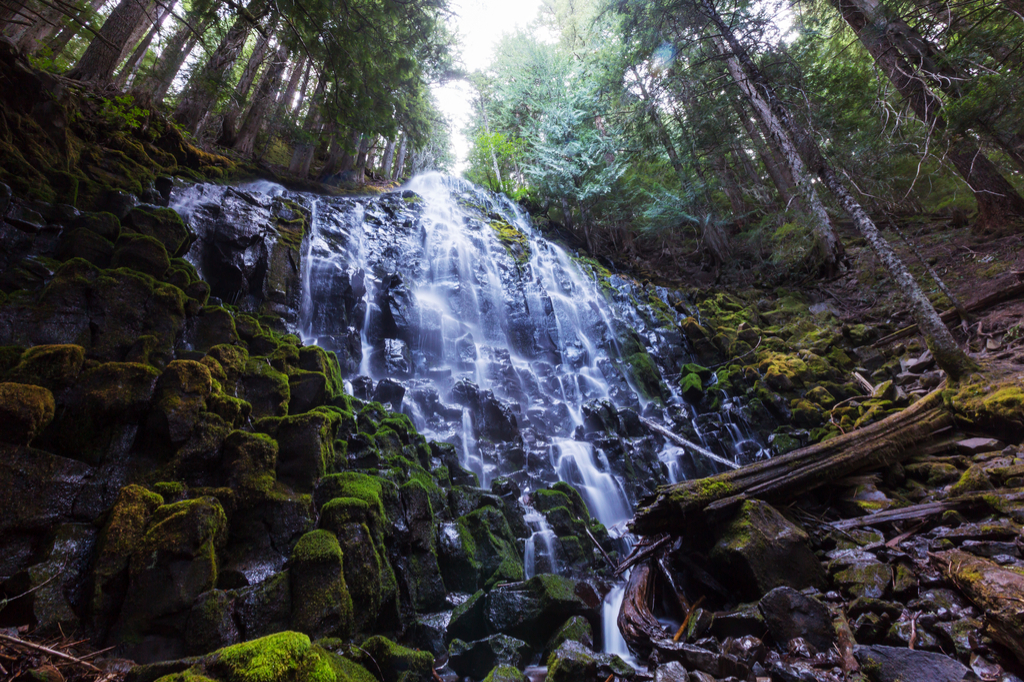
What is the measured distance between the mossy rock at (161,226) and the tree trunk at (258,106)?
33.9 feet

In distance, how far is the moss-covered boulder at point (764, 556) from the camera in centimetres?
452

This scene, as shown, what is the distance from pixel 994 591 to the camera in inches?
127

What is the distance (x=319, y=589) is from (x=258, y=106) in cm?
1726

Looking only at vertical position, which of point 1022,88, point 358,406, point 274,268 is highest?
point 1022,88

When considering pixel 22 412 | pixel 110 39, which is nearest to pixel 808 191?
pixel 22 412

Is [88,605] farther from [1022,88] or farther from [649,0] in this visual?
[649,0]

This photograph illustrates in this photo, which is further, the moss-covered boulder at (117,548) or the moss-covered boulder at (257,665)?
the moss-covered boulder at (117,548)

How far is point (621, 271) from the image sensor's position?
21.0 m

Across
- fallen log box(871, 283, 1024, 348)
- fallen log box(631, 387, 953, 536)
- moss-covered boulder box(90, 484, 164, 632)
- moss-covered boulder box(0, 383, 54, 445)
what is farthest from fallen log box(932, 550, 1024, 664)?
fallen log box(871, 283, 1024, 348)

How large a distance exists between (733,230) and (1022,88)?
13.3 meters

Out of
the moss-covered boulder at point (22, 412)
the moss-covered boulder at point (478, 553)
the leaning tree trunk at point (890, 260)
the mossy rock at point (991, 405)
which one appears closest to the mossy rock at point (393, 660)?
the moss-covered boulder at point (478, 553)

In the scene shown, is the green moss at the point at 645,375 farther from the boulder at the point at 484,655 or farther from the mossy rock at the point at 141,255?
the mossy rock at the point at 141,255

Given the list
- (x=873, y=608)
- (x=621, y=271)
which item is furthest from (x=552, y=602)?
(x=621, y=271)

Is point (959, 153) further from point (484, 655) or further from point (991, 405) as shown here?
point (484, 655)
